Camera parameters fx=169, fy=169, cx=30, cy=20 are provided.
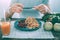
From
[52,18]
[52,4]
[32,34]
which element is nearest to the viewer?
[32,34]

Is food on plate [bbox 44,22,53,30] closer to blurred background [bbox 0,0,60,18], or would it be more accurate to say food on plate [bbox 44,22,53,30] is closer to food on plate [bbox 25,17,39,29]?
food on plate [bbox 25,17,39,29]

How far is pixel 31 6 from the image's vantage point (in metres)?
1.94

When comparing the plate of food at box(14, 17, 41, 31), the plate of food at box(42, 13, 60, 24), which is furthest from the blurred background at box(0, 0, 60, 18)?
the plate of food at box(14, 17, 41, 31)

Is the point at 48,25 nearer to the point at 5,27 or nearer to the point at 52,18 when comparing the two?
the point at 52,18

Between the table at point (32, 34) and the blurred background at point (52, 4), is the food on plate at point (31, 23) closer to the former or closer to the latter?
the table at point (32, 34)

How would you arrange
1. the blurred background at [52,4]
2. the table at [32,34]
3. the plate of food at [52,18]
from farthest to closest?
the blurred background at [52,4] → the plate of food at [52,18] → the table at [32,34]

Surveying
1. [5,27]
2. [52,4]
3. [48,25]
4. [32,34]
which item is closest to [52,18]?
[48,25]

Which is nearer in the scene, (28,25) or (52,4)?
(28,25)

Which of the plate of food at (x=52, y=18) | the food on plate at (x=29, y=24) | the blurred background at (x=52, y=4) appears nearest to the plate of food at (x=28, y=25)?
the food on plate at (x=29, y=24)

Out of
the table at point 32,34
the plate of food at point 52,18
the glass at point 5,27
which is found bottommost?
the table at point 32,34

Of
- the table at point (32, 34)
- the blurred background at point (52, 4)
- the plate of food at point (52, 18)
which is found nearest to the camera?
the table at point (32, 34)

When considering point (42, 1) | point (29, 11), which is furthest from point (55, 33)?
point (42, 1)

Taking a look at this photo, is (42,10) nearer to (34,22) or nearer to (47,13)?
(47,13)

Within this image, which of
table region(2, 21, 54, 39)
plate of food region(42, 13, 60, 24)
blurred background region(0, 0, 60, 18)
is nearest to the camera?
table region(2, 21, 54, 39)
